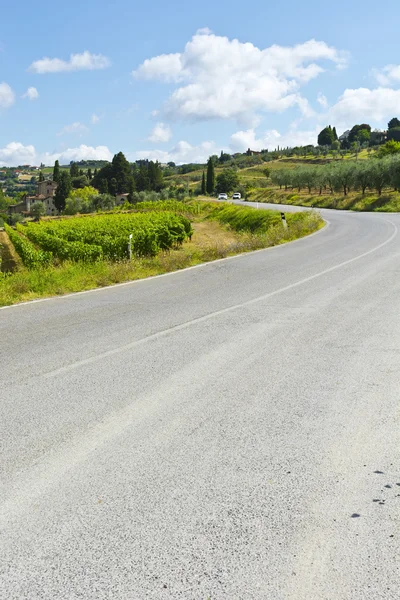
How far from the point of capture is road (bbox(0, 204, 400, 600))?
259cm

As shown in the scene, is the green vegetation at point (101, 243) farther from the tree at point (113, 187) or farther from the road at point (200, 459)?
the tree at point (113, 187)

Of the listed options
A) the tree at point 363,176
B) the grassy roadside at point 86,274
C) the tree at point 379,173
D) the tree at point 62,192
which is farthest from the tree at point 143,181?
the grassy roadside at point 86,274

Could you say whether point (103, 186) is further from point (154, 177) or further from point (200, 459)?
point (200, 459)

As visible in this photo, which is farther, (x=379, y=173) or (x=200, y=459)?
(x=379, y=173)

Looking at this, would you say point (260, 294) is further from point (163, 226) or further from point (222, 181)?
point (222, 181)

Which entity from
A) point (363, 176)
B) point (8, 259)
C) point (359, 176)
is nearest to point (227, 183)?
point (359, 176)

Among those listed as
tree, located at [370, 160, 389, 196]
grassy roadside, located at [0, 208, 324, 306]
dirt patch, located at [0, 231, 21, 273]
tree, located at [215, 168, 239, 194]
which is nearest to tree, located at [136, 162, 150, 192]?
tree, located at [215, 168, 239, 194]

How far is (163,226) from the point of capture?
2341 centimetres

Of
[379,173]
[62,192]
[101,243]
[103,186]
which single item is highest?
[103,186]

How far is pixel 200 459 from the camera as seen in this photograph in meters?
3.68

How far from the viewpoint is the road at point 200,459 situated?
8.48ft

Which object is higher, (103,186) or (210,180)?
(103,186)

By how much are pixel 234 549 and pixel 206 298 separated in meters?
7.30

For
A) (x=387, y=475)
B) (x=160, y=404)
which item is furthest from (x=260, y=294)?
(x=387, y=475)
